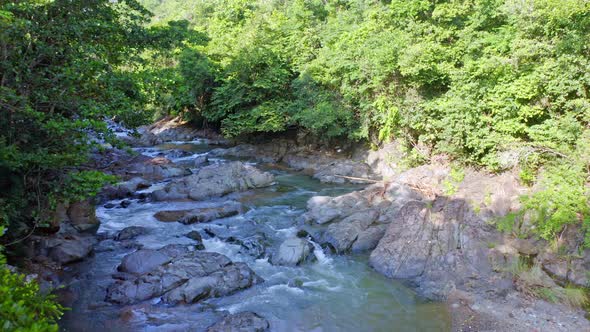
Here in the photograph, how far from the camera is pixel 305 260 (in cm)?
1209

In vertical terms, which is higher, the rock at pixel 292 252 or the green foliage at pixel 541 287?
the green foliage at pixel 541 287

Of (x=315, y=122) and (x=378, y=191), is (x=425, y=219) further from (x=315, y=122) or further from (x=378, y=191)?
(x=315, y=122)

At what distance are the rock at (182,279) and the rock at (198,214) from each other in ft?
11.0

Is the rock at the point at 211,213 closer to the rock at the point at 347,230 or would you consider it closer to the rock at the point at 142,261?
the rock at the point at 142,261

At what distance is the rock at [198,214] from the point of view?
49.1 ft

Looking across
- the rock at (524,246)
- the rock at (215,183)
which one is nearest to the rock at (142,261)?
the rock at (215,183)

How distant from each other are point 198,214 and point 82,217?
3895 millimetres

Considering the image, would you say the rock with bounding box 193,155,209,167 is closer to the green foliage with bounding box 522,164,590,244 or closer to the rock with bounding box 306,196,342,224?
the rock with bounding box 306,196,342,224

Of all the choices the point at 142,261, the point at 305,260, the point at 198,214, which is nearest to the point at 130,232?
the point at 198,214

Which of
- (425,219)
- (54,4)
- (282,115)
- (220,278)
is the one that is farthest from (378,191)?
(54,4)

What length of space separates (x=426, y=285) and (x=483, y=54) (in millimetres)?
9721

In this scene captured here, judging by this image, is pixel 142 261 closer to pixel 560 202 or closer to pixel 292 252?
pixel 292 252

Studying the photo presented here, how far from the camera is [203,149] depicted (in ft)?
97.1

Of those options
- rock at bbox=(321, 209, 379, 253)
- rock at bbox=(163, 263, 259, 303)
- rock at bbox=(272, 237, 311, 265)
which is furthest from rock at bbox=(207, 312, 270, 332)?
rock at bbox=(321, 209, 379, 253)
